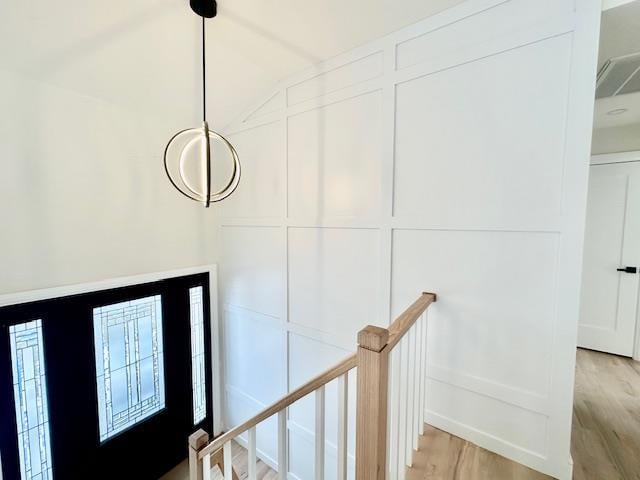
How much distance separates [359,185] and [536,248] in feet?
3.64

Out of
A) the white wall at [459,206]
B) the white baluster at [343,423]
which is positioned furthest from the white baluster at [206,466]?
the white wall at [459,206]

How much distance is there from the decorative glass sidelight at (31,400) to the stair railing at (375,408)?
1.32m

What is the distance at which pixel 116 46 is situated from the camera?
1.77 metres

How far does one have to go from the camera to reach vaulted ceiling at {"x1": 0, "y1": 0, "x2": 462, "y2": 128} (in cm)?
155

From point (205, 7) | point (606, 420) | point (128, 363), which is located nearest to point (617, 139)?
point (606, 420)

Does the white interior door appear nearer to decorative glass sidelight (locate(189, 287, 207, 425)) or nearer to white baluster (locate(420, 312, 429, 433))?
white baluster (locate(420, 312, 429, 433))

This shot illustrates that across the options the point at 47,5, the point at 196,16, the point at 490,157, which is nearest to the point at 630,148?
the point at 490,157

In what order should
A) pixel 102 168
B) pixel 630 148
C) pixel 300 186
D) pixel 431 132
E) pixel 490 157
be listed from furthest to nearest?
1. pixel 630 148
2. pixel 300 186
3. pixel 102 168
4. pixel 431 132
5. pixel 490 157

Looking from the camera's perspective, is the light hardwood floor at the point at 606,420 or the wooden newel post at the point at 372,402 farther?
the light hardwood floor at the point at 606,420

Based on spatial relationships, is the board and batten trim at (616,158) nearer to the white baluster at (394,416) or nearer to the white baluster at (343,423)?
the white baluster at (394,416)

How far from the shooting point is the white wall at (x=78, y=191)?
1.76 metres

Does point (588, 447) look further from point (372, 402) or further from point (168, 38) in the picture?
point (168, 38)

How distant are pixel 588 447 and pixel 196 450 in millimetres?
Answer: 2413

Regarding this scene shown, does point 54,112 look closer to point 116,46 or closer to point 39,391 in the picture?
point 116,46
